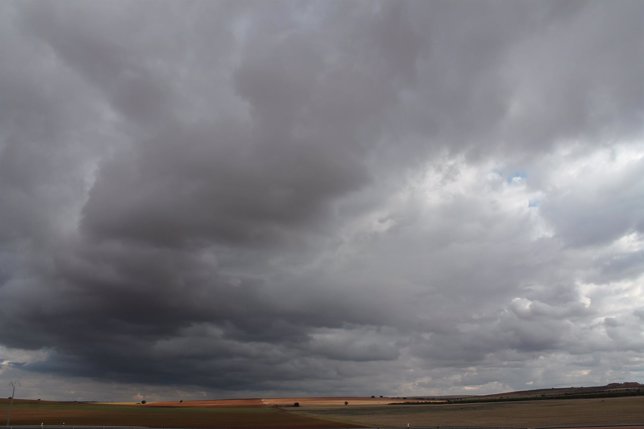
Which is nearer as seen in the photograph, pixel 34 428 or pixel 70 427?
pixel 34 428

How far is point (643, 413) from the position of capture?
13350 cm

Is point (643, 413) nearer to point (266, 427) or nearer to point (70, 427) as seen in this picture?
point (266, 427)

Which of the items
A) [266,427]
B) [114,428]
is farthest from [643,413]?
[114,428]

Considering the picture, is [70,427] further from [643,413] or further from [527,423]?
[643,413]

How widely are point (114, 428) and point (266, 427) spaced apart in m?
36.4

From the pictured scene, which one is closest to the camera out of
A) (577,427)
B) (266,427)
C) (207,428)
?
(577,427)

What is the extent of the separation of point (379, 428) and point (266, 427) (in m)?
30.7

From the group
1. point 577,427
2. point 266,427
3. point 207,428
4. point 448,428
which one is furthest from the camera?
point 266,427

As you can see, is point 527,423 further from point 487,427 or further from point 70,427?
point 70,427

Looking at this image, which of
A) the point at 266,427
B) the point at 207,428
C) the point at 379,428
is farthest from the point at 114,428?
the point at 379,428

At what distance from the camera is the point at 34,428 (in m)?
110

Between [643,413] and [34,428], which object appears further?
[643,413]

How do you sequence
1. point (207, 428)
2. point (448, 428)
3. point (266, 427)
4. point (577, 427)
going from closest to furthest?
point (577, 427) → point (448, 428) → point (207, 428) → point (266, 427)

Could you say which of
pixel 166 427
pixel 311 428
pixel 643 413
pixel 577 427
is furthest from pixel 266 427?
pixel 643 413
